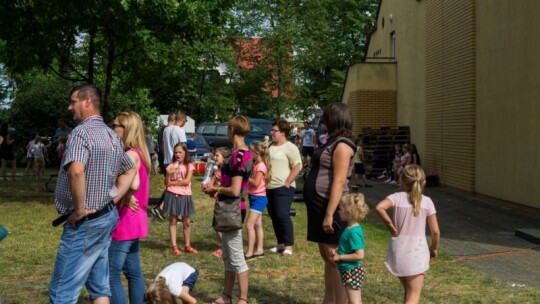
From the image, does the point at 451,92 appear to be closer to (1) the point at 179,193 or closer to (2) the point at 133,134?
(1) the point at 179,193

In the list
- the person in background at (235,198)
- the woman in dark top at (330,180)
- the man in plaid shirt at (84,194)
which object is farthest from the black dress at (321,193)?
the man in plaid shirt at (84,194)

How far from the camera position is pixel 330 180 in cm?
561

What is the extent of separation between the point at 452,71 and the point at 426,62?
2656 mm

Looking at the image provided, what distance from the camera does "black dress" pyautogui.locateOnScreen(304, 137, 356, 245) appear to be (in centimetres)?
561

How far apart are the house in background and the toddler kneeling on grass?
904 centimetres

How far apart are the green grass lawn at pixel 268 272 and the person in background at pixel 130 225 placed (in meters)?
1.25

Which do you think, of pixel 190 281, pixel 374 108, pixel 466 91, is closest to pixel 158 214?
pixel 190 281

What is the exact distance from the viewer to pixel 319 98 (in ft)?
175

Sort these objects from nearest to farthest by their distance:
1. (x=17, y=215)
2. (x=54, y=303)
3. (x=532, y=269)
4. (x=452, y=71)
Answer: (x=54, y=303) < (x=532, y=269) < (x=17, y=215) < (x=452, y=71)

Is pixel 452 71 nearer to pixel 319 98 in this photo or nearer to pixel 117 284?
pixel 117 284

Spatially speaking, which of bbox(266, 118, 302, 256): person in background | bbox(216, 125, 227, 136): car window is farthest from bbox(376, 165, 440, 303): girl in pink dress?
bbox(216, 125, 227, 136): car window

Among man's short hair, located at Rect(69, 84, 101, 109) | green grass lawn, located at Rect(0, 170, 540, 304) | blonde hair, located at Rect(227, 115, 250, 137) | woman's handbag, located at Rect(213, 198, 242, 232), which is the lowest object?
green grass lawn, located at Rect(0, 170, 540, 304)

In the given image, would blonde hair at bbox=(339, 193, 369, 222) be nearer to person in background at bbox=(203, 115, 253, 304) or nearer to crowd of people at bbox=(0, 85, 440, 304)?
crowd of people at bbox=(0, 85, 440, 304)

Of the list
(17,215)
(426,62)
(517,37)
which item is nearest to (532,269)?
(517,37)
